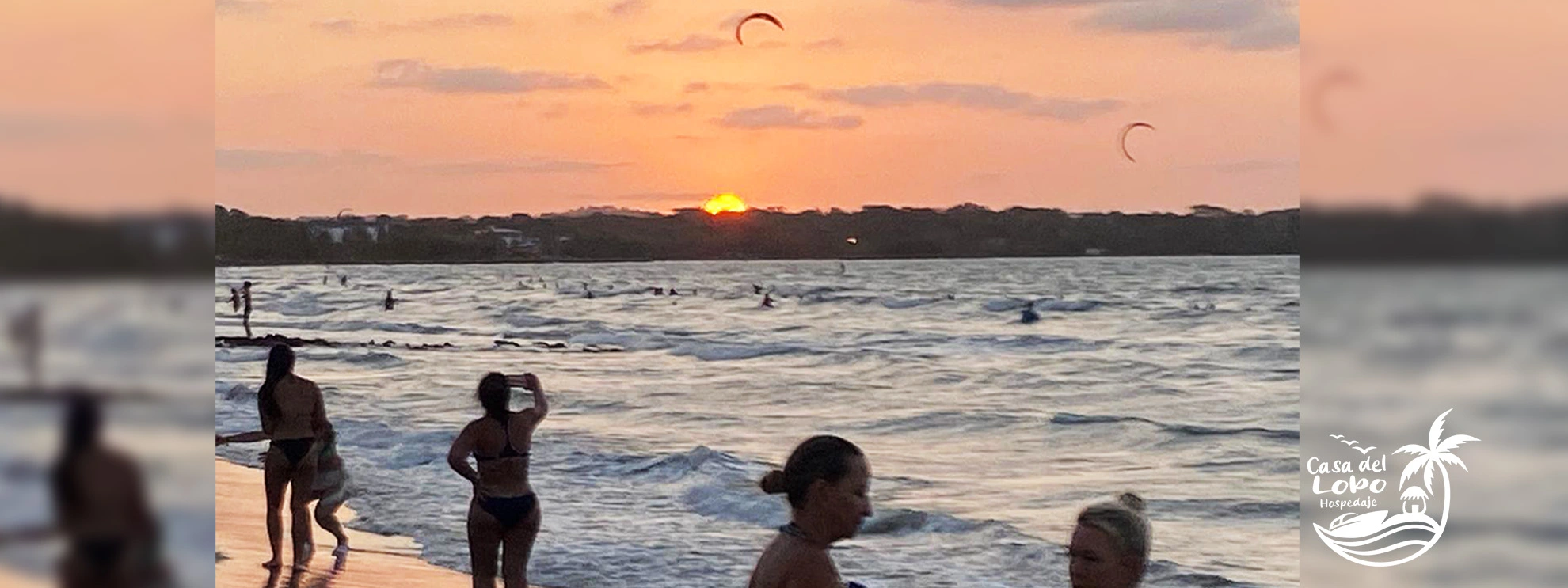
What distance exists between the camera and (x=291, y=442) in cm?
495

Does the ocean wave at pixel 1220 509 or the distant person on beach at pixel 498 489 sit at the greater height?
the distant person on beach at pixel 498 489

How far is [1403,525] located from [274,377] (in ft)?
11.2

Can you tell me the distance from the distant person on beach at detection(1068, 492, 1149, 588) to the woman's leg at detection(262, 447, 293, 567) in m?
3.58

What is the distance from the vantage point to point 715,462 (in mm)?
12258

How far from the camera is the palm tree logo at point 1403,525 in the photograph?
405cm

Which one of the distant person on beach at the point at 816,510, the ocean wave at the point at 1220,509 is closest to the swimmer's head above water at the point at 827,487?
the distant person on beach at the point at 816,510

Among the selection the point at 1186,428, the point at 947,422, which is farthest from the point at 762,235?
the point at 1186,428

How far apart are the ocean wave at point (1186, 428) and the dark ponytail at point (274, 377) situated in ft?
36.8

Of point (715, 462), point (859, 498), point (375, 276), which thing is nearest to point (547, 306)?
point (375, 276)

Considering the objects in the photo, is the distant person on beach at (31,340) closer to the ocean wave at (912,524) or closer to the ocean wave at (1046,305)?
the ocean wave at (912,524)

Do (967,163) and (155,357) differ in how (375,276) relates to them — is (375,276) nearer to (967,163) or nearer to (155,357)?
(967,163)

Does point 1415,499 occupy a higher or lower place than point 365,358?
higher

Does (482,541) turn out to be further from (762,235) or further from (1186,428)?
(762,235)

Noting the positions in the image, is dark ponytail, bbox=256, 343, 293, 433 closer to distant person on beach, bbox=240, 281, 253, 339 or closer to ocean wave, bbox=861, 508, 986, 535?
ocean wave, bbox=861, 508, 986, 535
